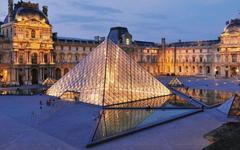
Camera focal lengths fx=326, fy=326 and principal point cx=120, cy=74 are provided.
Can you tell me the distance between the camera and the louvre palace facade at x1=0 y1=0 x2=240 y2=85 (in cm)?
4475

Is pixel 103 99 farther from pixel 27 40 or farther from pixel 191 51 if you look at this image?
pixel 191 51

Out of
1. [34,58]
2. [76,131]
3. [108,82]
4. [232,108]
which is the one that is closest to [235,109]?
[232,108]

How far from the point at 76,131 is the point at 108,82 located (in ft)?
33.5

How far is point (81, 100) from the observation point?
27266 mm

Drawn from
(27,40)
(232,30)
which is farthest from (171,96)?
(232,30)

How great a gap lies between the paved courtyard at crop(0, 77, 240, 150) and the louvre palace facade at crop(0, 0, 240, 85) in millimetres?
22124

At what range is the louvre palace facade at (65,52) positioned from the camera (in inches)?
1762

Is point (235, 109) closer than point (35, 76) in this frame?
Yes

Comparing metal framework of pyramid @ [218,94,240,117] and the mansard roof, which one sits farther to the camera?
the mansard roof

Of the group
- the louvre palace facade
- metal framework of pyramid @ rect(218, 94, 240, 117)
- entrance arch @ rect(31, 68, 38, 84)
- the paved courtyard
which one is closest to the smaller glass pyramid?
metal framework of pyramid @ rect(218, 94, 240, 117)

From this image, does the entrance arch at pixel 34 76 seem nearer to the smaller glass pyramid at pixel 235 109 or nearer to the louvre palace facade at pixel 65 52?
the louvre palace facade at pixel 65 52

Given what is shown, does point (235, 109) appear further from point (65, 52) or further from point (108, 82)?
point (65, 52)

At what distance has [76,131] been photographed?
54.6 feet

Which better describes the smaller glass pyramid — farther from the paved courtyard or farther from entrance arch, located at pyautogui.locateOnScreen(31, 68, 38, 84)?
entrance arch, located at pyautogui.locateOnScreen(31, 68, 38, 84)
